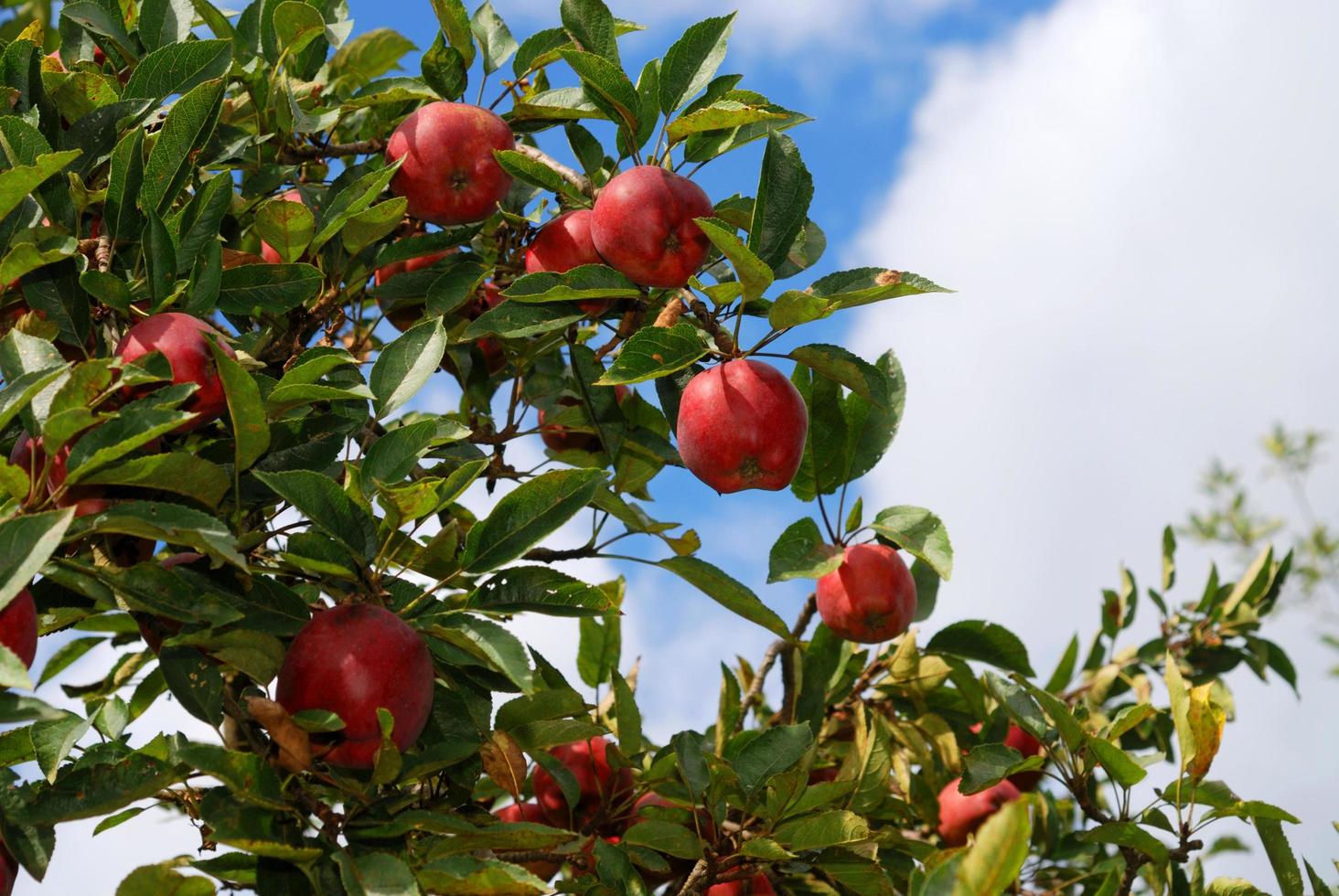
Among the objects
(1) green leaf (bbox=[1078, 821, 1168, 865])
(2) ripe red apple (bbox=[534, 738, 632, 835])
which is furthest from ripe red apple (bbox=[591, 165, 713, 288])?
(1) green leaf (bbox=[1078, 821, 1168, 865])

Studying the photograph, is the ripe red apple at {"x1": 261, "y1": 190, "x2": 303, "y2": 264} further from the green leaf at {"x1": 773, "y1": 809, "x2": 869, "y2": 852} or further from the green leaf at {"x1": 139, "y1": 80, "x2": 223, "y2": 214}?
the green leaf at {"x1": 773, "y1": 809, "x2": 869, "y2": 852}

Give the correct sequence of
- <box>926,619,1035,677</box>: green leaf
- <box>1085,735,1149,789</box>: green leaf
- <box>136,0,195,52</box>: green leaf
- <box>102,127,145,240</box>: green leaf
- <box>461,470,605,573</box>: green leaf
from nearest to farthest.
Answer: <box>461,470,605,573</box>: green leaf < <box>102,127,145,240</box>: green leaf < <box>1085,735,1149,789</box>: green leaf < <box>136,0,195,52</box>: green leaf < <box>926,619,1035,677</box>: green leaf

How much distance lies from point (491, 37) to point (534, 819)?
1545 millimetres

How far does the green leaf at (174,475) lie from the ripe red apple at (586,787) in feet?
3.23

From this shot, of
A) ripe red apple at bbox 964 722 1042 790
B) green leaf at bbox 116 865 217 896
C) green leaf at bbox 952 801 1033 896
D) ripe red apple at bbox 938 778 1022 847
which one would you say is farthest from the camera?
ripe red apple at bbox 964 722 1042 790

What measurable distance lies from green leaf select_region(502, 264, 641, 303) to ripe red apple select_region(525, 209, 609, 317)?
0.21 meters

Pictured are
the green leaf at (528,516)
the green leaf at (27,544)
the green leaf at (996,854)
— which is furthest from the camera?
the green leaf at (528,516)

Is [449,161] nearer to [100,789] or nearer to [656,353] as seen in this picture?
[656,353]

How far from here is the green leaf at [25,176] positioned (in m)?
1.51

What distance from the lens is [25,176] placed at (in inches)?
59.7

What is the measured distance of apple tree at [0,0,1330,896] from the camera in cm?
145

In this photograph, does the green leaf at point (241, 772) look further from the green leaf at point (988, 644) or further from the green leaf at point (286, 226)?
the green leaf at point (988, 644)

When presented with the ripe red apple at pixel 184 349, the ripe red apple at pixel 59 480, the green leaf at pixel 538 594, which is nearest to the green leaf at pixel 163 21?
the ripe red apple at pixel 184 349

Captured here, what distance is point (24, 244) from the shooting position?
1539 millimetres
